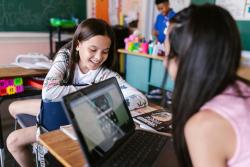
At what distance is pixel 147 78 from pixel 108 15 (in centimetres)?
213

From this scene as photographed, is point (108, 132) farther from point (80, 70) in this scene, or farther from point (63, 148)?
point (80, 70)

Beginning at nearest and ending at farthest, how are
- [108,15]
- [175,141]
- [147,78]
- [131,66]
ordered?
[175,141] → [147,78] → [131,66] → [108,15]

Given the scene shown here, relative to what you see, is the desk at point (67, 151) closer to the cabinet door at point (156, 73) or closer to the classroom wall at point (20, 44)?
the cabinet door at point (156, 73)

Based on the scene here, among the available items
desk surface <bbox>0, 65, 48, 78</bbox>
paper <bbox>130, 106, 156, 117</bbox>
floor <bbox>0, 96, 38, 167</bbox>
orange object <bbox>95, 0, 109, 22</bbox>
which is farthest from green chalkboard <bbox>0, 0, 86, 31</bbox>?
paper <bbox>130, 106, 156, 117</bbox>

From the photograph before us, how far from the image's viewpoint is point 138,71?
3.62 metres

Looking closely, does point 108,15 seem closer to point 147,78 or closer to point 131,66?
point 131,66

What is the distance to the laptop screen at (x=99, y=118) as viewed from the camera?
674 mm

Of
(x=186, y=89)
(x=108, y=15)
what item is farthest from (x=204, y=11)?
(x=108, y=15)

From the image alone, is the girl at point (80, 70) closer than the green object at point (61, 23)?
Yes

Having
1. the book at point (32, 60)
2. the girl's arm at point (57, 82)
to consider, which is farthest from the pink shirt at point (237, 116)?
the book at point (32, 60)

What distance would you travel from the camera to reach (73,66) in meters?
1.46

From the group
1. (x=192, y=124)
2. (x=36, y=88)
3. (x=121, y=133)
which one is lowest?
(x=36, y=88)

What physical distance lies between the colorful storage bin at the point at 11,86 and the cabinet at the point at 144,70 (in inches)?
72.1

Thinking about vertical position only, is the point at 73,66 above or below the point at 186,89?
below
